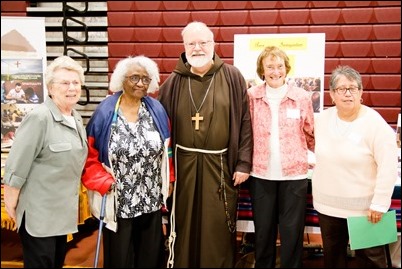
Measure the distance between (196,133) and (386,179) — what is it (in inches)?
43.8

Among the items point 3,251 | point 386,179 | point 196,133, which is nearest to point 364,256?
point 386,179

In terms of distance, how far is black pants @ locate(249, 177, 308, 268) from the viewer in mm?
2342

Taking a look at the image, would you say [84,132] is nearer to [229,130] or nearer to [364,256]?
[229,130]

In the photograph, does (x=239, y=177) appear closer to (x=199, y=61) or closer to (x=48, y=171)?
(x=199, y=61)

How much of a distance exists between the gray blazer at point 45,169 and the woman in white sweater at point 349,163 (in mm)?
1367

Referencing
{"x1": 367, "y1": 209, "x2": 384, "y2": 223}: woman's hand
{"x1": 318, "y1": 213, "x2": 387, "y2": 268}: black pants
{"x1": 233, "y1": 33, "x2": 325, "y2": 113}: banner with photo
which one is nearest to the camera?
{"x1": 367, "y1": 209, "x2": 384, "y2": 223}: woman's hand

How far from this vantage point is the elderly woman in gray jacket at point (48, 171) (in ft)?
6.11

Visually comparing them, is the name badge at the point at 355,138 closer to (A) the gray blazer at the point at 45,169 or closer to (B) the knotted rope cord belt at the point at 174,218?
(B) the knotted rope cord belt at the point at 174,218

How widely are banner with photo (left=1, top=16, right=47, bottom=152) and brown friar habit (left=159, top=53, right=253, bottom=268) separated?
5.98ft

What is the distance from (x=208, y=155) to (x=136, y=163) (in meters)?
0.49

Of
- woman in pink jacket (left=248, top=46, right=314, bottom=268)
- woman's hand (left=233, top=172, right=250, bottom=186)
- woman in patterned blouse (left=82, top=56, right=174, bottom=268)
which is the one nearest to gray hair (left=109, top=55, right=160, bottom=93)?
woman in patterned blouse (left=82, top=56, right=174, bottom=268)

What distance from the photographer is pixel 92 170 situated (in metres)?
2.16

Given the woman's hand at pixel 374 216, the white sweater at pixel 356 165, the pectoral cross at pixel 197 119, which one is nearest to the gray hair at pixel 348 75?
the white sweater at pixel 356 165

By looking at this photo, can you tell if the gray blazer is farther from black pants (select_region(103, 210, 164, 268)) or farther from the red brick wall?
the red brick wall
